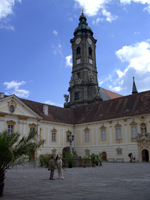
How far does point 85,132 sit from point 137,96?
35.3ft

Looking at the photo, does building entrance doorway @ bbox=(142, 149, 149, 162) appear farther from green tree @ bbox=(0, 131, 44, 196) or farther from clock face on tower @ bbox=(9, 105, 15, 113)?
green tree @ bbox=(0, 131, 44, 196)

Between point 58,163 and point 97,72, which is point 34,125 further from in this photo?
point 97,72

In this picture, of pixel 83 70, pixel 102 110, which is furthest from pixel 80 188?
pixel 83 70

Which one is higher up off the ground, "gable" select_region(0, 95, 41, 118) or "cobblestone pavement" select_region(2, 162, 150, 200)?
"gable" select_region(0, 95, 41, 118)

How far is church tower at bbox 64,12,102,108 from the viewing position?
197 feet

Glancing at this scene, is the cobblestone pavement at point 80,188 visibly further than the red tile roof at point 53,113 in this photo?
No

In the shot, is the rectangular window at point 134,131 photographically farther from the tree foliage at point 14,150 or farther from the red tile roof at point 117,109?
the tree foliage at point 14,150

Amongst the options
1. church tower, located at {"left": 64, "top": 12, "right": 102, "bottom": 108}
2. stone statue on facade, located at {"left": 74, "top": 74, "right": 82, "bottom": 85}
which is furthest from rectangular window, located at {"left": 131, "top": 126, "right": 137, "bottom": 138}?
stone statue on facade, located at {"left": 74, "top": 74, "right": 82, "bottom": 85}

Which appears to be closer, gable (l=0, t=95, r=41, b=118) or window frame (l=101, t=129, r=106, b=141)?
gable (l=0, t=95, r=41, b=118)

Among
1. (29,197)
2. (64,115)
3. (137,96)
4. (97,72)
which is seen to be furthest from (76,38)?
(29,197)

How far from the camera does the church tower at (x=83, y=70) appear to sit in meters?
59.9

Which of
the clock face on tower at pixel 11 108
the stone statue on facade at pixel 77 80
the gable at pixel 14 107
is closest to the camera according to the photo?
the gable at pixel 14 107

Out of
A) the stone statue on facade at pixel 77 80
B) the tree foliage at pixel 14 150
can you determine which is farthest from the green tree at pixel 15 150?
the stone statue on facade at pixel 77 80

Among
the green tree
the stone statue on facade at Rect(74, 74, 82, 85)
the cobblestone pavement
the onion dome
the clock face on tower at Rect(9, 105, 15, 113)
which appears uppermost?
the onion dome
